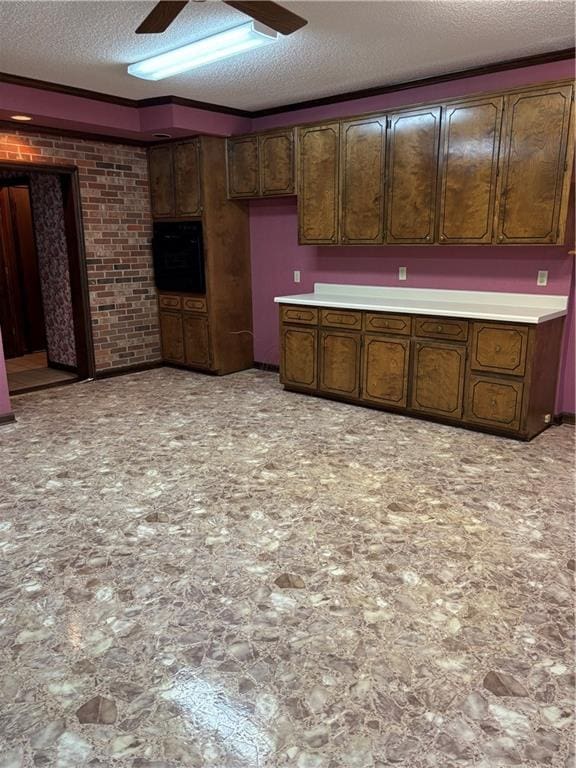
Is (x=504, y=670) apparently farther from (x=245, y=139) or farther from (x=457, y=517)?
(x=245, y=139)

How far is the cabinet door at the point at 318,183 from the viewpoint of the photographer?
482 cm

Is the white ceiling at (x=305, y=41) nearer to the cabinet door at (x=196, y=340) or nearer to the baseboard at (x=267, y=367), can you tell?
the cabinet door at (x=196, y=340)

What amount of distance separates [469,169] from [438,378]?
1.57 m

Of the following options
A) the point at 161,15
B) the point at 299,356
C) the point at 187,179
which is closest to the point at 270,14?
the point at 161,15

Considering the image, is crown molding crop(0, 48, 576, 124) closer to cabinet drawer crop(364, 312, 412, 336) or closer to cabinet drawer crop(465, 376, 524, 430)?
cabinet drawer crop(364, 312, 412, 336)

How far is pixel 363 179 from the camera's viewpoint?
15.2 feet

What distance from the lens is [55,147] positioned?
17.5 ft

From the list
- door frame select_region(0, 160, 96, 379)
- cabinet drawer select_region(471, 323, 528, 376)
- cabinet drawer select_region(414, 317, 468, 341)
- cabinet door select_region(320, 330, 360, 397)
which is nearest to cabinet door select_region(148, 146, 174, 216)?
door frame select_region(0, 160, 96, 379)

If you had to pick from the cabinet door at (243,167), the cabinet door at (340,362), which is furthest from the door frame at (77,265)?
the cabinet door at (340,362)

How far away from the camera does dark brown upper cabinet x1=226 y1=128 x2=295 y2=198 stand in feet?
17.1

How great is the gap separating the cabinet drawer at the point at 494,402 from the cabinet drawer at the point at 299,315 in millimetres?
1570

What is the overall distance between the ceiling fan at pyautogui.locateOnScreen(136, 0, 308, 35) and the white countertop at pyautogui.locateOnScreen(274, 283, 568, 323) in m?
2.24

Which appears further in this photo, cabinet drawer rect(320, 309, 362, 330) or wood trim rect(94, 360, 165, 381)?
wood trim rect(94, 360, 165, 381)

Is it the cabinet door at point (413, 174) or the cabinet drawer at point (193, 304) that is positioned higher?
the cabinet door at point (413, 174)
